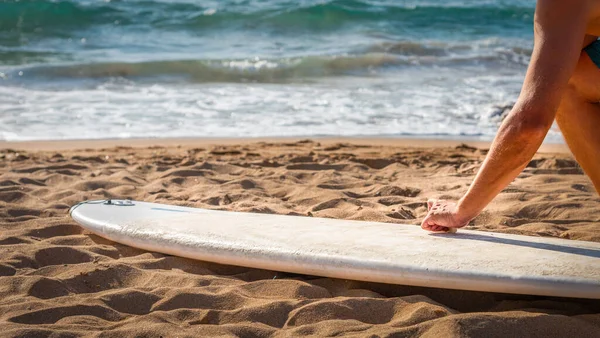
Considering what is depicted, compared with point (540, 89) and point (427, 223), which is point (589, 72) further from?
point (427, 223)

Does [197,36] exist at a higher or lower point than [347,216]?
higher

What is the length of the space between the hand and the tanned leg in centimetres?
50

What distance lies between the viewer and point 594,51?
8.76 ft

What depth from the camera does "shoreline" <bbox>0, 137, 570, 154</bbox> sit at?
6250 millimetres

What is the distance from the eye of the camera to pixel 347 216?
377cm

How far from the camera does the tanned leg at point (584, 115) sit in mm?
2680

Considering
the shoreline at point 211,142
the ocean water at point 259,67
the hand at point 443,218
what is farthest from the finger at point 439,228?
the ocean water at point 259,67

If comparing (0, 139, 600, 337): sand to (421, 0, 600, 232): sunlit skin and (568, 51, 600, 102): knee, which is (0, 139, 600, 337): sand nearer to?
(421, 0, 600, 232): sunlit skin

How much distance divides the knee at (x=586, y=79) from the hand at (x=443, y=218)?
585 mm

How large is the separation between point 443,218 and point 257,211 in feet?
4.20

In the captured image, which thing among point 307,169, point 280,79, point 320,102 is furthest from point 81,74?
point 307,169

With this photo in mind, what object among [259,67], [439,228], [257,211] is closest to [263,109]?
[259,67]

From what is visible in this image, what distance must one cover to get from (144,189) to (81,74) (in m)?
6.35

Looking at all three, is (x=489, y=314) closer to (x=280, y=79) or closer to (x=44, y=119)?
(x=44, y=119)
